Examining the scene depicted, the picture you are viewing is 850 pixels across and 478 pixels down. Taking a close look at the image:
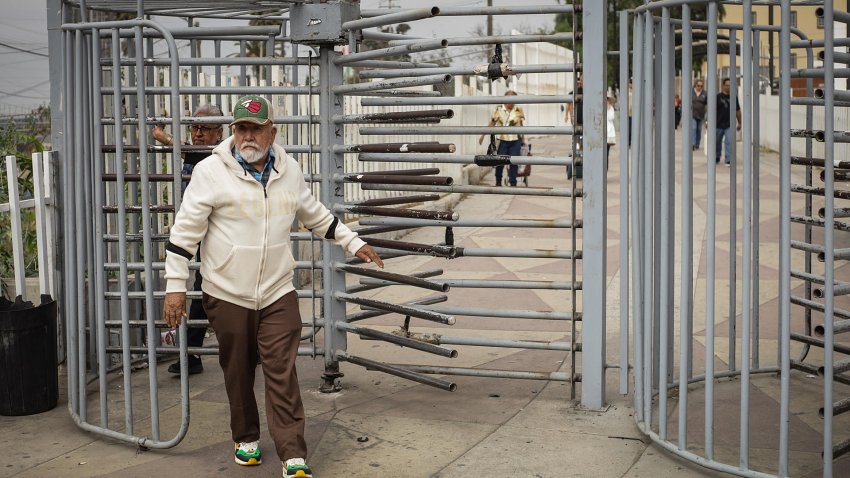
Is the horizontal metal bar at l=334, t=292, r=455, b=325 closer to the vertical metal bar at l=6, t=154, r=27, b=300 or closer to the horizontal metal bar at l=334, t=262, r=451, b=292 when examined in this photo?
the horizontal metal bar at l=334, t=262, r=451, b=292

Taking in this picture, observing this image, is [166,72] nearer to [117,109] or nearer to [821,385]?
[117,109]

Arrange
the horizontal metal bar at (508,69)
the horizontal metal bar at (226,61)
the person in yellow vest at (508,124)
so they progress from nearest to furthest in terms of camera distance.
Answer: the horizontal metal bar at (508,69)
the horizontal metal bar at (226,61)
the person in yellow vest at (508,124)

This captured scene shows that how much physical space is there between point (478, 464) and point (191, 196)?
1966mm

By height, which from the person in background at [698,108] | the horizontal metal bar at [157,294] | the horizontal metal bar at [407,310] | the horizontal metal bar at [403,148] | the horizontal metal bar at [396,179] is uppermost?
the person in background at [698,108]

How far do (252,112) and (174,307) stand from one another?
1019 millimetres

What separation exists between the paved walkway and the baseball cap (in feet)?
5.76

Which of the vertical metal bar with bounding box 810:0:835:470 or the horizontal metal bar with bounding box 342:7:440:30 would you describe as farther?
the horizontal metal bar with bounding box 342:7:440:30

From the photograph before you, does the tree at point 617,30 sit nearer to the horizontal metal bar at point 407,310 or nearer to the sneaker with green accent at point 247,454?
the horizontal metal bar at point 407,310

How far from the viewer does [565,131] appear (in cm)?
632

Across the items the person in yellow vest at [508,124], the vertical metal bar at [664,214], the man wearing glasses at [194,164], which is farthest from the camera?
the person in yellow vest at [508,124]

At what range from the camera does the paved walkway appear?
5.63 metres

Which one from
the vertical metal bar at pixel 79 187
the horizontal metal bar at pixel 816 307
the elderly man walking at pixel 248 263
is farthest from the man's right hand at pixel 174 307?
the horizontal metal bar at pixel 816 307

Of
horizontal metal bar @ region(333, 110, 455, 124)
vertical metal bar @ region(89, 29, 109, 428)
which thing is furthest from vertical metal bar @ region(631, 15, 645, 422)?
vertical metal bar @ region(89, 29, 109, 428)

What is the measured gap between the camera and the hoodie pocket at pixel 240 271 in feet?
17.9
